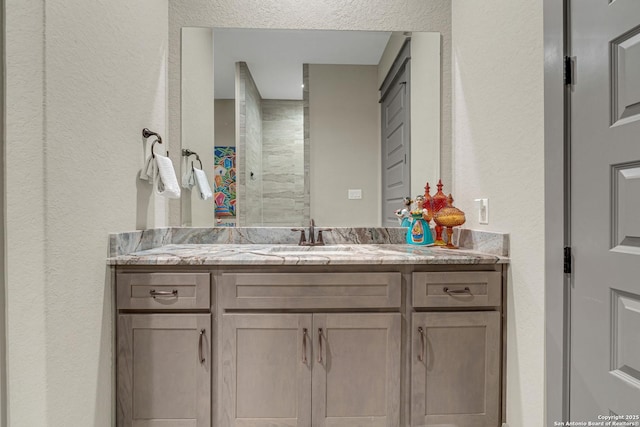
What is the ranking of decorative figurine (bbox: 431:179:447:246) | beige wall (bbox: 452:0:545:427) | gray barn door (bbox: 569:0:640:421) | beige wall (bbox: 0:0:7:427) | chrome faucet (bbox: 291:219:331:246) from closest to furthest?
gray barn door (bbox: 569:0:640:421) < beige wall (bbox: 0:0:7:427) < beige wall (bbox: 452:0:545:427) < decorative figurine (bbox: 431:179:447:246) < chrome faucet (bbox: 291:219:331:246)

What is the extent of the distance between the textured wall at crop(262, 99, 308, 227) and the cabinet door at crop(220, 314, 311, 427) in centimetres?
73

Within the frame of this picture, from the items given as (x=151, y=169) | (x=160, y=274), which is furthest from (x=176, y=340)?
(x=151, y=169)

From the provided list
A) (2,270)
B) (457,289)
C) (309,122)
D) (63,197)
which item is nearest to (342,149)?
(309,122)

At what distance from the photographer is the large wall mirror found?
202 centimetres

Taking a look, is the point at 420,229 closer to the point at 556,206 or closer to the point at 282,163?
the point at 556,206

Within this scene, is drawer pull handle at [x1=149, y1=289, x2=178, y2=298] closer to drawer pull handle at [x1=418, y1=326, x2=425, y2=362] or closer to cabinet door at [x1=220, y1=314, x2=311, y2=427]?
cabinet door at [x1=220, y1=314, x2=311, y2=427]

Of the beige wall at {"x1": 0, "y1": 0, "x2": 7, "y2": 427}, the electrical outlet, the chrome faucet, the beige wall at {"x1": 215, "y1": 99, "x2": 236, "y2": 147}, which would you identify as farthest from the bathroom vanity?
the beige wall at {"x1": 215, "y1": 99, "x2": 236, "y2": 147}

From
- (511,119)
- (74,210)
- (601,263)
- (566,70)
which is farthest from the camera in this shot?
(511,119)

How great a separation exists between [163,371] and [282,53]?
183 centimetres

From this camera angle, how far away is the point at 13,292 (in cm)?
108

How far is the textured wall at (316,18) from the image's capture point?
1988mm

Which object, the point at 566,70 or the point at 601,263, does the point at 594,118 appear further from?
the point at 601,263

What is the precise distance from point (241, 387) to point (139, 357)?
1.50 ft

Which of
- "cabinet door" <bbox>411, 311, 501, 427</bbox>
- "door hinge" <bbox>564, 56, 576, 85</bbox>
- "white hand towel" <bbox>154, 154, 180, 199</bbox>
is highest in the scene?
"door hinge" <bbox>564, 56, 576, 85</bbox>
